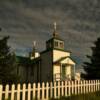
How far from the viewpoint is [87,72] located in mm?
19047

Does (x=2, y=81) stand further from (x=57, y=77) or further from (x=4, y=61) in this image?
(x=57, y=77)

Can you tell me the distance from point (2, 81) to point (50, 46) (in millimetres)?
13304

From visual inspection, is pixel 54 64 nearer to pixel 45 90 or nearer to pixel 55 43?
pixel 55 43

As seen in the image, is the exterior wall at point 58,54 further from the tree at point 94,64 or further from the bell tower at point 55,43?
the tree at point 94,64

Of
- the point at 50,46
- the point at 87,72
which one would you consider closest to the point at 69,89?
the point at 87,72

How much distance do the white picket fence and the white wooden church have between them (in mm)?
10231

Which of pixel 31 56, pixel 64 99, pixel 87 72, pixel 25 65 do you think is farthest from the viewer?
pixel 31 56

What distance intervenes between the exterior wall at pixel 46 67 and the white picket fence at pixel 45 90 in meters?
10.9

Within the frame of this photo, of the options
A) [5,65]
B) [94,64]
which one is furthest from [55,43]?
[5,65]

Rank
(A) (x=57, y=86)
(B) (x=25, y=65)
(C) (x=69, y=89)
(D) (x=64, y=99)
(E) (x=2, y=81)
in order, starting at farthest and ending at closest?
(B) (x=25, y=65)
(E) (x=2, y=81)
(C) (x=69, y=89)
(A) (x=57, y=86)
(D) (x=64, y=99)

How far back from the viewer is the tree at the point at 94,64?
1836 cm

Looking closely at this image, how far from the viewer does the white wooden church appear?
2366cm

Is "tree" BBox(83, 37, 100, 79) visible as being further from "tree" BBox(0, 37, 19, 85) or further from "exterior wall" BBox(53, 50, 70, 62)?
"tree" BBox(0, 37, 19, 85)

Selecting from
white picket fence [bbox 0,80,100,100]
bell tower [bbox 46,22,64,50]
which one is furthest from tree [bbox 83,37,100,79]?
bell tower [bbox 46,22,64,50]
